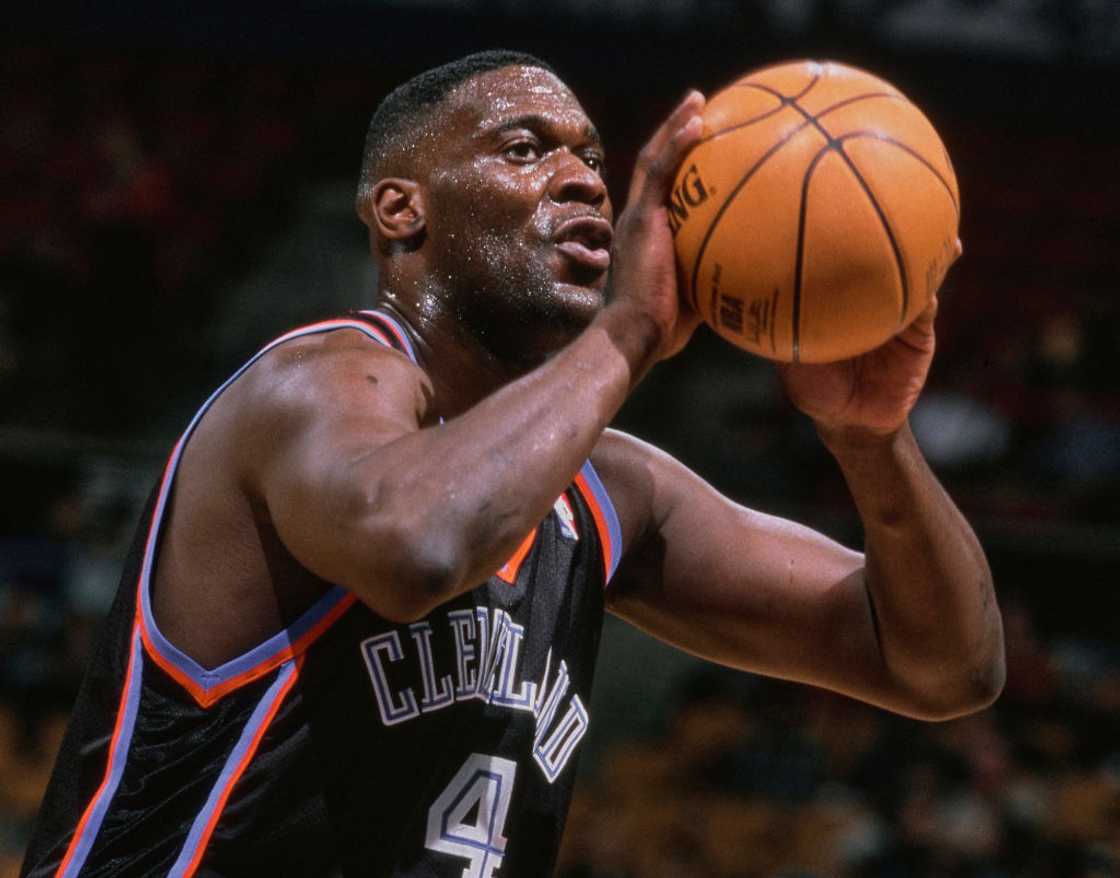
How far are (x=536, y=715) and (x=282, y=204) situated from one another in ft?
31.1

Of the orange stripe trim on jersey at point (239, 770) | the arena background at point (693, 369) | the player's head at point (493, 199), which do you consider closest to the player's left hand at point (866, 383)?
the player's head at point (493, 199)

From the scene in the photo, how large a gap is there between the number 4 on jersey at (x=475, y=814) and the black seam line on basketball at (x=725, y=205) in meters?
0.81

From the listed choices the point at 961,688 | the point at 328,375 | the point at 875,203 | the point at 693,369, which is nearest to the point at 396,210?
the point at 328,375

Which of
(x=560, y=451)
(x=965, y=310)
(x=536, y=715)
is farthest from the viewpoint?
(x=965, y=310)

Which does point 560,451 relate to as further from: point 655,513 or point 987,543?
point 987,543

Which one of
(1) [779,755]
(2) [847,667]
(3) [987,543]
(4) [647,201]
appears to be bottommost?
(1) [779,755]

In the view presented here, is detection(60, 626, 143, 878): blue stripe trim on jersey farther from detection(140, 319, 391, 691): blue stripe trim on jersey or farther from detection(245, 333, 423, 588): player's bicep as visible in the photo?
detection(245, 333, 423, 588): player's bicep

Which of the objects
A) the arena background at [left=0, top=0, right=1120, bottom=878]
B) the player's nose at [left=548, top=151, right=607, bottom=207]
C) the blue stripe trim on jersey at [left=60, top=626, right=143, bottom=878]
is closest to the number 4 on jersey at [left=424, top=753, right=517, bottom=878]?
the blue stripe trim on jersey at [left=60, top=626, right=143, bottom=878]

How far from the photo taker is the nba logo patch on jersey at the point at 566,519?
10.0ft

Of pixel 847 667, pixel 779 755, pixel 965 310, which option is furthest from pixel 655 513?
pixel 965 310

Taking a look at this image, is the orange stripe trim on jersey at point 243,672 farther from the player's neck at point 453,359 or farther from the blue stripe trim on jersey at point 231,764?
the player's neck at point 453,359

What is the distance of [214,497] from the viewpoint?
2547 millimetres

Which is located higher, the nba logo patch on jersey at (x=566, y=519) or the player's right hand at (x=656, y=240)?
the player's right hand at (x=656, y=240)

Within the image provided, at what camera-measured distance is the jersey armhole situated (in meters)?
3.12
